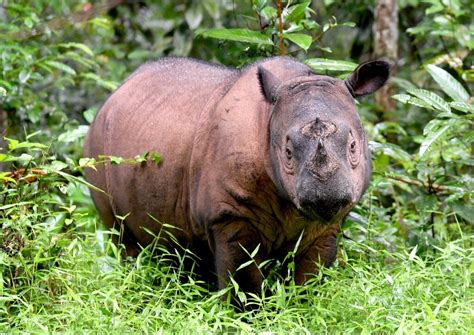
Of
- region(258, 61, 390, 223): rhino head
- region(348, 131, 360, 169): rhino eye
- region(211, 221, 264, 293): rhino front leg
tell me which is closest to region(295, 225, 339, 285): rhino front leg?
region(211, 221, 264, 293): rhino front leg

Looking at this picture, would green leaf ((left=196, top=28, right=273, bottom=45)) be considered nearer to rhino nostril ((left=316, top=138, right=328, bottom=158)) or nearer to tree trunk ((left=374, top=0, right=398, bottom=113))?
rhino nostril ((left=316, top=138, right=328, bottom=158))

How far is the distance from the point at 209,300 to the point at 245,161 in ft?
2.50

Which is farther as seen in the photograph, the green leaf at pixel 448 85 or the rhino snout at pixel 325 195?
the green leaf at pixel 448 85

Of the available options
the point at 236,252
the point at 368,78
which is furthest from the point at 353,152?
the point at 236,252

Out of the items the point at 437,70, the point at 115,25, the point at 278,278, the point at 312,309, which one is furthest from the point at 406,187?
the point at 115,25

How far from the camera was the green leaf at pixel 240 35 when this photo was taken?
6.86m

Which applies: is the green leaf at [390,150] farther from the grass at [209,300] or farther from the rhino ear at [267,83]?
the rhino ear at [267,83]

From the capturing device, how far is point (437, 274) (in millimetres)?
5832

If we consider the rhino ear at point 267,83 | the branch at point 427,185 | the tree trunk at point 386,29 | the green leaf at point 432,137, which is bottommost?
the branch at point 427,185

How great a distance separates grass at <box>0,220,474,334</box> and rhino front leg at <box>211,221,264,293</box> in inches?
4.3

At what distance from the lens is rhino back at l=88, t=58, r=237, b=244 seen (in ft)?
21.0

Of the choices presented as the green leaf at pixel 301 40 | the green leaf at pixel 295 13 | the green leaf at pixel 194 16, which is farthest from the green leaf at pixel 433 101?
the green leaf at pixel 194 16

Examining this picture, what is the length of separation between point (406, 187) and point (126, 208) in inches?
91.4

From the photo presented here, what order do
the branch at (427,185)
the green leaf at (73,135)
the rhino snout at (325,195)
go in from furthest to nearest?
the green leaf at (73,135), the branch at (427,185), the rhino snout at (325,195)
